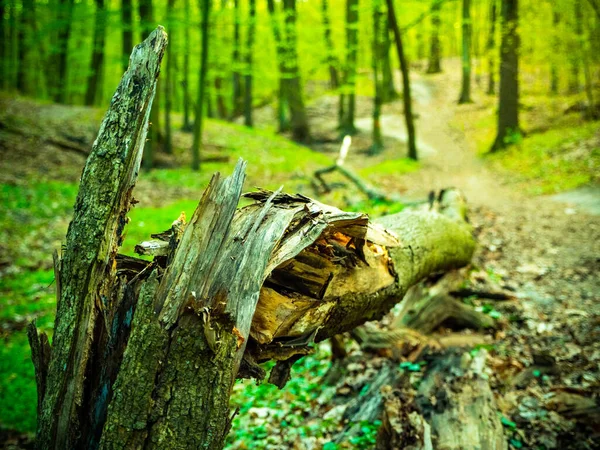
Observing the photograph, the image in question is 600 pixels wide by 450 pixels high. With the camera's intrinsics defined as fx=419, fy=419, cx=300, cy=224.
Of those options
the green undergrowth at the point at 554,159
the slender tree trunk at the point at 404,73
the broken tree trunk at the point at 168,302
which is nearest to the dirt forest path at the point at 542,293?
the green undergrowth at the point at 554,159

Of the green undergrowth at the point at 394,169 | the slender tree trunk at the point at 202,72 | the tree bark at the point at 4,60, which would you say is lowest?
the green undergrowth at the point at 394,169

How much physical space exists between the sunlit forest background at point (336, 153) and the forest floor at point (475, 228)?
0.12ft

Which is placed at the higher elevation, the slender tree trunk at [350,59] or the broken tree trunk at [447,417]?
the slender tree trunk at [350,59]

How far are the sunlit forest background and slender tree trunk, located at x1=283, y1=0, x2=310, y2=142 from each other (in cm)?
11

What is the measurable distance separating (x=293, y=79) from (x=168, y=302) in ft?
66.9

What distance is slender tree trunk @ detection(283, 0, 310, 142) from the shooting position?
18.3 metres

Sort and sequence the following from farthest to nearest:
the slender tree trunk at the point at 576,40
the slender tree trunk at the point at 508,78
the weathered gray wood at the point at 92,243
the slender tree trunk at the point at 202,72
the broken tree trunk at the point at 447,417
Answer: the slender tree trunk at the point at 508,78 → the slender tree trunk at the point at 576,40 → the slender tree trunk at the point at 202,72 → the broken tree trunk at the point at 447,417 → the weathered gray wood at the point at 92,243

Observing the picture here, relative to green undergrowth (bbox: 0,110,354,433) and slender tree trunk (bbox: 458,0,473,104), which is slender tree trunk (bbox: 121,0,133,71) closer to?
green undergrowth (bbox: 0,110,354,433)

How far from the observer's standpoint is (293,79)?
→ 20.9 m

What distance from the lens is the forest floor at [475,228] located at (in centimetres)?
380

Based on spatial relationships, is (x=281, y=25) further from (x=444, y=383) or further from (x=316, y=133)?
(x=444, y=383)

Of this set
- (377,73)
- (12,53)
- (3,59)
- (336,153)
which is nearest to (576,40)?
(377,73)

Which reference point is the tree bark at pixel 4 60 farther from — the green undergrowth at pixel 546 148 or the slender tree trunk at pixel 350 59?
the green undergrowth at pixel 546 148

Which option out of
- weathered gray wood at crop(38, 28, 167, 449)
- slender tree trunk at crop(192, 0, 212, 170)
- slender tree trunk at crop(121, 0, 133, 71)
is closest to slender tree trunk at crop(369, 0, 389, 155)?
slender tree trunk at crop(192, 0, 212, 170)
